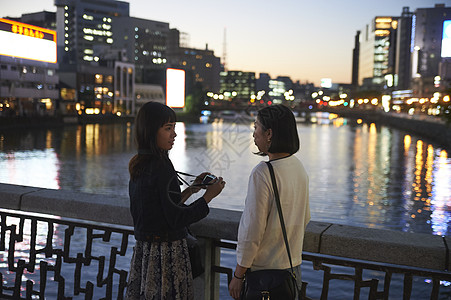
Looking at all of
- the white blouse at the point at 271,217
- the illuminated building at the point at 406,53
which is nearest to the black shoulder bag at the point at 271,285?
the white blouse at the point at 271,217

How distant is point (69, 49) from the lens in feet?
566

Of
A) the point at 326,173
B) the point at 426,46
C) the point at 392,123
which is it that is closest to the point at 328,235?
the point at 326,173

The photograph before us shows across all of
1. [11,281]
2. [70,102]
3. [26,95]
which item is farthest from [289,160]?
[70,102]

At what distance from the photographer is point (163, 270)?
293 cm

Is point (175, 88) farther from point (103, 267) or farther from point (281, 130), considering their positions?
point (281, 130)

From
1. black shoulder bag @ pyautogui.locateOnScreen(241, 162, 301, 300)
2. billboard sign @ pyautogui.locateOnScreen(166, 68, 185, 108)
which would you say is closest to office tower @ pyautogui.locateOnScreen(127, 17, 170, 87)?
billboard sign @ pyautogui.locateOnScreen(166, 68, 185, 108)

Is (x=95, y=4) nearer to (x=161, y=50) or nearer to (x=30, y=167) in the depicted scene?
(x=161, y=50)

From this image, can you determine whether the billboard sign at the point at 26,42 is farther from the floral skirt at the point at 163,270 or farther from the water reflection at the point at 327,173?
the floral skirt at the point at 163,270

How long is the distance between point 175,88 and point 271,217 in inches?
349

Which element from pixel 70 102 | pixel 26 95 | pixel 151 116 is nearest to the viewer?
pixel 151 116

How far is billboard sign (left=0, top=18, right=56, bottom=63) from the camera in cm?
7356

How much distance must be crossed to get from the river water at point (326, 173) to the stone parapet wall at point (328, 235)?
5803mm

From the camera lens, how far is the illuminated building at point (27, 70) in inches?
2825

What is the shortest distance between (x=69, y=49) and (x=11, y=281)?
174372 mm
